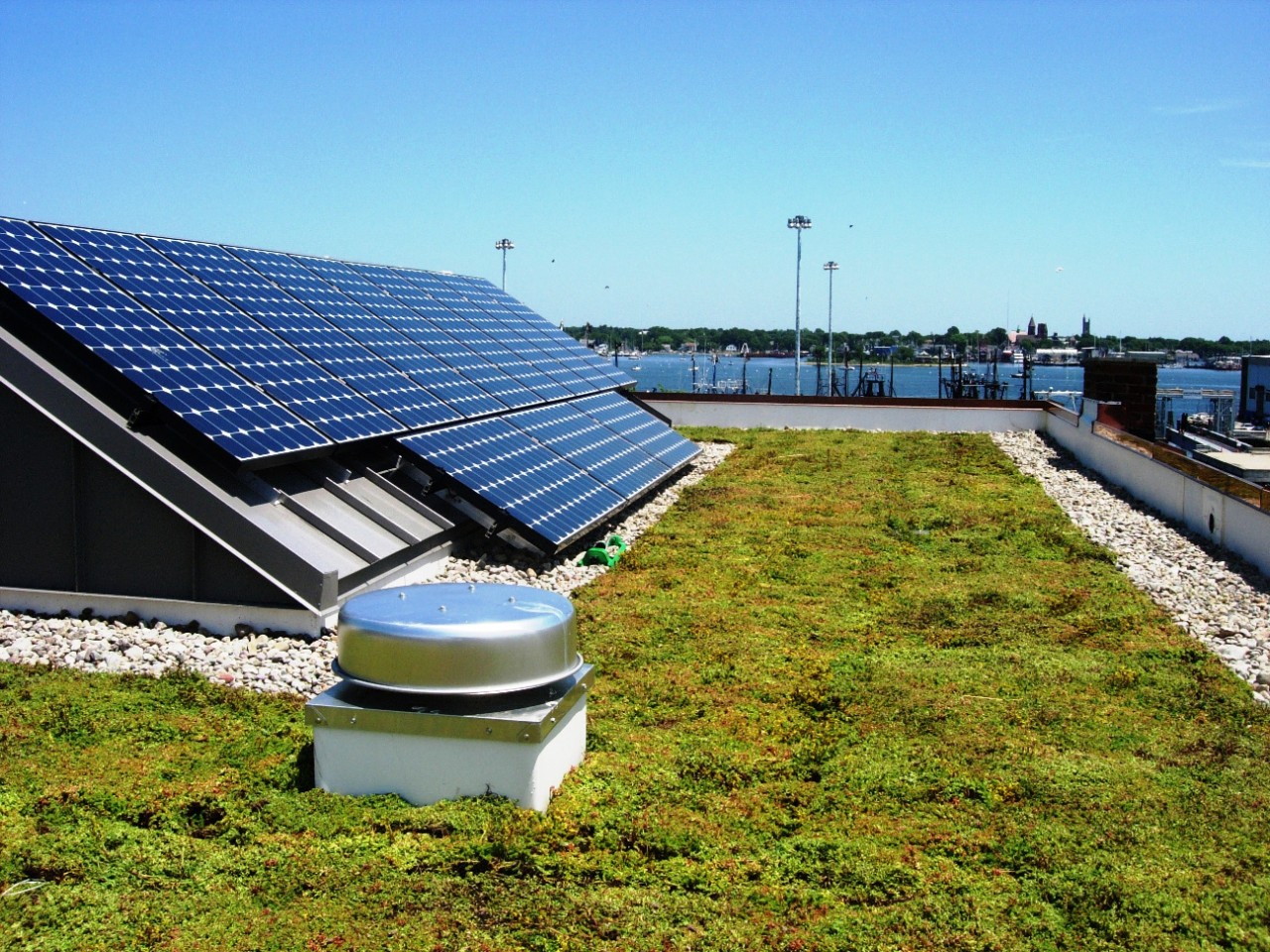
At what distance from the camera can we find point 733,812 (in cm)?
963

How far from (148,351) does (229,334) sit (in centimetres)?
260

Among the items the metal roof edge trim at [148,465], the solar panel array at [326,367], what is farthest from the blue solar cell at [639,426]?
the metal roof edge trim at [148,465]

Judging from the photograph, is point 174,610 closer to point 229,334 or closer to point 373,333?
point 229,334

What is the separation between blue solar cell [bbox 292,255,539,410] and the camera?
2527cm

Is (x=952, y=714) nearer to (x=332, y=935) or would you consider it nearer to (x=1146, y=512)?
(x=332, y=935)

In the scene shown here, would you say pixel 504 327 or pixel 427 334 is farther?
pixel 504 327

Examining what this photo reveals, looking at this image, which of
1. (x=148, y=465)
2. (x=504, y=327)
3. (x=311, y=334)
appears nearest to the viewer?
(x=148, y=465)

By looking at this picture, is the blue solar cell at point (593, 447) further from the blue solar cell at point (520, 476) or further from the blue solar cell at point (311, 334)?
the blue solar cell at point (311, 334)

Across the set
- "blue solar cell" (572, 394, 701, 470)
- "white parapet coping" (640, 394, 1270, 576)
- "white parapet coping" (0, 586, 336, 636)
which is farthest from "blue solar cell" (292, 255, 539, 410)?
"white parapet coping" (640, 394, 1270, 576)

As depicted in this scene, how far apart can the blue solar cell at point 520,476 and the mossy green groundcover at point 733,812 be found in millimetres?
3394

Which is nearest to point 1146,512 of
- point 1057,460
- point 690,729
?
point 1057,460

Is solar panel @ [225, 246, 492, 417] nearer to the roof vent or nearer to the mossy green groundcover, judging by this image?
the mossy green groundcover

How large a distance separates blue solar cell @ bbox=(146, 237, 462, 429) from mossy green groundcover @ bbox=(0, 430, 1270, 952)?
6.75 m

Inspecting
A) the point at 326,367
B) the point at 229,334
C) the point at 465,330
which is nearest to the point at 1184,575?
the point at 326,367
